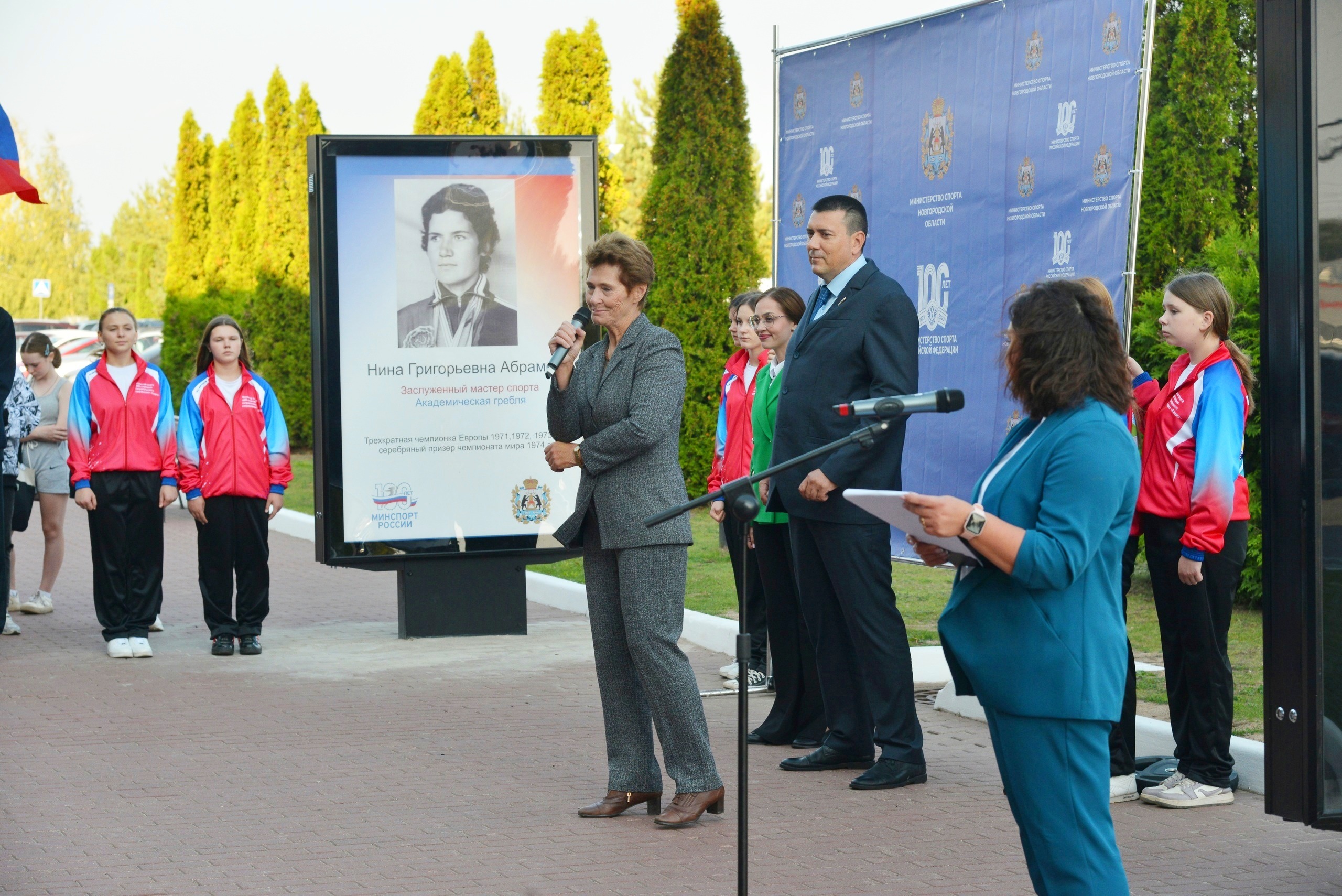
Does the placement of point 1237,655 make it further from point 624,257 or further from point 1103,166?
point 624,257

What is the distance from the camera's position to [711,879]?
491cm

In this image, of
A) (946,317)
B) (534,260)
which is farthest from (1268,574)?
(534,260)

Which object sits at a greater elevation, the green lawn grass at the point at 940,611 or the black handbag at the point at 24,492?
the black handbag at the point at 24,492

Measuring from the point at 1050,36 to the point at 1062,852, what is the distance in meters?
5.51

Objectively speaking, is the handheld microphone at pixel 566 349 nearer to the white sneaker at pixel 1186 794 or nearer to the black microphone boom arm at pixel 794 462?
the black microphone boom arm at pixel 794 462

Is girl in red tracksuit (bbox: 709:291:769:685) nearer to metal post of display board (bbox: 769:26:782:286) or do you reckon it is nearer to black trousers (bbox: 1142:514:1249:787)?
metal post of display board (bbox: 769:26:782:286)

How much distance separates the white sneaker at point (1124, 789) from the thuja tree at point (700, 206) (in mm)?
11871

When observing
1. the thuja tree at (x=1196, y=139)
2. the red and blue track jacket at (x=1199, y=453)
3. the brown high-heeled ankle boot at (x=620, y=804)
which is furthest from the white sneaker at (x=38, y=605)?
the thuja tree at (x=1196, y=139)

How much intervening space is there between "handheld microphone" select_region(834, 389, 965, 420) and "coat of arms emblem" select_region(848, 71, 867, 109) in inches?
235

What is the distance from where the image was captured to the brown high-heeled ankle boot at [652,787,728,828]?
5.52 metres

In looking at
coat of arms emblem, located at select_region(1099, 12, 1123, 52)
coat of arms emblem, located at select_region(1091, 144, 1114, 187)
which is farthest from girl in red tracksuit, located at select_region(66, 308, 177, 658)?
coat of arms emblem, located at select_region(1099, 12, 1123, 52)

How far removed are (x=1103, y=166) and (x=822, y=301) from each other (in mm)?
1962

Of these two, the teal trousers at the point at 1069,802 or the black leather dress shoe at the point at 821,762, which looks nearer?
the teal trousers at the point at 1069,802

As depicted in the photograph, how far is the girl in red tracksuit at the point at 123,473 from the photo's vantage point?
9070 millimetres
